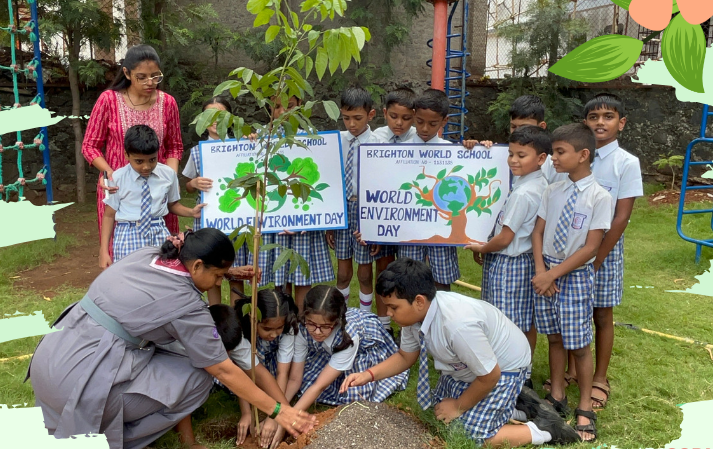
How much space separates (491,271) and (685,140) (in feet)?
22.8

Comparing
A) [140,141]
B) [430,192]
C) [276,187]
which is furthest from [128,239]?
[430,192]

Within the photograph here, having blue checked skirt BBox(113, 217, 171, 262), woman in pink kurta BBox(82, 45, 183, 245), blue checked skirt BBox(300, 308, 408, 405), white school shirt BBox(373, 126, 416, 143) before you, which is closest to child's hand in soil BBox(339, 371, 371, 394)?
blue checked skirt BBox(300, 308, 408, 405)

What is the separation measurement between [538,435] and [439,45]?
185 inches

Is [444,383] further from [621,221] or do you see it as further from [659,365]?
[659,365]

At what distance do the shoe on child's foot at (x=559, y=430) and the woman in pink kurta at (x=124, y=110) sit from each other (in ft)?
9.17

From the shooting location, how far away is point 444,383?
9.86 feet

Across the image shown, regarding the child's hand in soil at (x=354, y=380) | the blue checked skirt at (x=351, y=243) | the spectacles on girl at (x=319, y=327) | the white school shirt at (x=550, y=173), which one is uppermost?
the white school shirt at (x=550, y=173)

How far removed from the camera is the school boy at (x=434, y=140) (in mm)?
3555

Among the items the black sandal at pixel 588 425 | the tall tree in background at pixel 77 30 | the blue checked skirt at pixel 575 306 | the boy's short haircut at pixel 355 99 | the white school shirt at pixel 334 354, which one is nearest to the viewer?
the black sandal at pixel 588 425

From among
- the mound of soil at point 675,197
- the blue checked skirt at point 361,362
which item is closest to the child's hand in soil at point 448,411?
the blue checked skirt at point 361,362

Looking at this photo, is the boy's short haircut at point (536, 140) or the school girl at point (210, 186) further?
the school girl at point (210, 186)

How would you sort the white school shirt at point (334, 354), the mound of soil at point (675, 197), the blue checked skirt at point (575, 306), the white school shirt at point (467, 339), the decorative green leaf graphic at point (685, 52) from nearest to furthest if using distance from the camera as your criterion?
the decorative green leaf graphic at point (685, 52)
the white school shirt at point (467, 339)
the blue checked skirt at point (575, 306)
the white school shirt at point (334, 354)
the mound of soil at point (675, 197)

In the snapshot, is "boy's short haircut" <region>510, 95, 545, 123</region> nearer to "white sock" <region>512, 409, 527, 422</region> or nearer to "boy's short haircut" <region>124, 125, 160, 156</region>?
"white sock" <region>512, 409, 527, 422</region>

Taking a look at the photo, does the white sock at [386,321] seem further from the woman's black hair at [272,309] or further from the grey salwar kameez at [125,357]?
the grey salwar kameez at [125,357]
